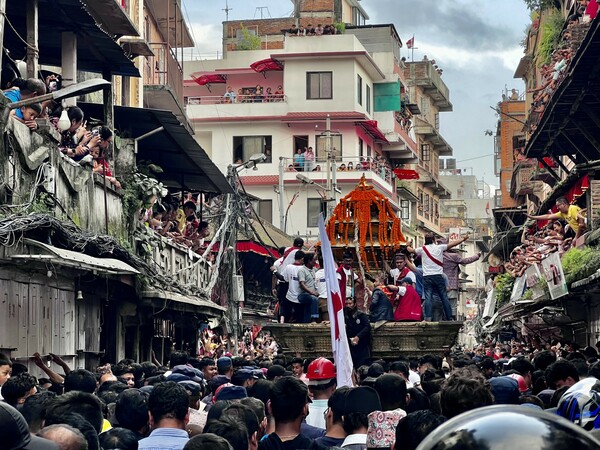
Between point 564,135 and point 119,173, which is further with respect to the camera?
point 564,135

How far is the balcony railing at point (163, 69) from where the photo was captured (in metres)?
37.3

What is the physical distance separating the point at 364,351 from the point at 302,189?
42.6m

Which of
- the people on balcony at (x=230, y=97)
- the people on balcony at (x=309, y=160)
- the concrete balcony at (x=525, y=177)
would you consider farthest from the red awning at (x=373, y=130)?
the concrete balcony at (x=525, y=177)

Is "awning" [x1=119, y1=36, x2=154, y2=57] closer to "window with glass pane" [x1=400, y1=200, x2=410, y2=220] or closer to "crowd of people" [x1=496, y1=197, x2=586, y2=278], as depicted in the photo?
"crowd of people" [x1=496, y1=197, x2=586, y2=278]

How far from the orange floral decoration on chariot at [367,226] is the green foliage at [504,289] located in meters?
17.7

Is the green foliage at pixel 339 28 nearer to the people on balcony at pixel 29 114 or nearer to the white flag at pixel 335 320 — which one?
the people on balcony at pixel 29 114

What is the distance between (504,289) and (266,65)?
24.2m

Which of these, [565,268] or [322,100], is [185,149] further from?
[322,100]

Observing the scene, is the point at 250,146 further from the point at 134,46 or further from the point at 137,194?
the point at 137,194

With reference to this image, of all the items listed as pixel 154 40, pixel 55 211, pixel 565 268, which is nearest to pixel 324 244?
pixel 55 211

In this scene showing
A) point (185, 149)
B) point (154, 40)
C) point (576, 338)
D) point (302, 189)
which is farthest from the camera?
point (302, 189)

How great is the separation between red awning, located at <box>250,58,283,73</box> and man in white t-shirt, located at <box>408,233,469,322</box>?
137 feet

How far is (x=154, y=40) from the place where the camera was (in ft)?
129

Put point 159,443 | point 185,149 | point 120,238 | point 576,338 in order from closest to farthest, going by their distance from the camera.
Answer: point 159,443 → point 120,238 → point 185,149 → point 576,338
